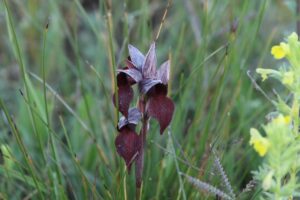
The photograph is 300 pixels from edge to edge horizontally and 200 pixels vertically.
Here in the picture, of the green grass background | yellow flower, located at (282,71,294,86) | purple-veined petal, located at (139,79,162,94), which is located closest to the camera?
yellow flower, located at (282,71,294,86)

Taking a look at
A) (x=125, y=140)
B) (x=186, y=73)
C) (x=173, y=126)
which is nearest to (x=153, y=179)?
(x=173, y=126)

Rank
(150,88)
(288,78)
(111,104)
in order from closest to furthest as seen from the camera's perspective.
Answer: (288,78), (150,88), (111,104)

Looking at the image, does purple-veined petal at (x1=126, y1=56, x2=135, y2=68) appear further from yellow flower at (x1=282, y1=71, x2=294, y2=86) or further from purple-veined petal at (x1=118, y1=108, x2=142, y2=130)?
yellow flower at (x1=282, y1=71, x2=294, y2=86)

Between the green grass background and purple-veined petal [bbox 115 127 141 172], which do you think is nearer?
purple-veined petal [bbox 115 127 141 172]

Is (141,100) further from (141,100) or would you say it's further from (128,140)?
(128,140)

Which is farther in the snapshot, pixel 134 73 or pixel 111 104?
pixel 111 104

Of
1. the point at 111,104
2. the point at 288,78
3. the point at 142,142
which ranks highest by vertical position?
the point at 288,78

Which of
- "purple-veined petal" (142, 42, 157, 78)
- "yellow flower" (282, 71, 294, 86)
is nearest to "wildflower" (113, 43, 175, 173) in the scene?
"purple-veined petal" (142, 42, 157, 78)

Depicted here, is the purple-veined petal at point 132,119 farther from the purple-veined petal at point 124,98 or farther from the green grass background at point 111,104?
the green grass background at point 111,104

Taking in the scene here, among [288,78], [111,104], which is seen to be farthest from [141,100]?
[111,104]
